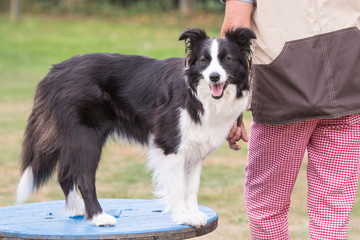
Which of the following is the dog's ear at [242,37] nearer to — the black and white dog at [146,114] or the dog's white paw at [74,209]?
the black and white dog at [146,114]

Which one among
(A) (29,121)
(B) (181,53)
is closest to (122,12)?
(B) (181,53)

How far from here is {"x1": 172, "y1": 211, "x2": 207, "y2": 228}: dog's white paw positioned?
13.3 feet

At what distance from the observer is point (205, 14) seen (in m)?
27.0

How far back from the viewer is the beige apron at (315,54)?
3.55m

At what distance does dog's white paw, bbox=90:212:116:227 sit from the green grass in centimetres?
80

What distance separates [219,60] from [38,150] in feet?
4.63

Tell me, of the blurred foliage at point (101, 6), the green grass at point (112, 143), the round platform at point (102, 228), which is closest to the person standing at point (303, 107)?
the round platform at point (102, 228)

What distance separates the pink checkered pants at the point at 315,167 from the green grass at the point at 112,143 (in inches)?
47.4

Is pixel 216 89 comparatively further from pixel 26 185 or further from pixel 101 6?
pixel 101 6

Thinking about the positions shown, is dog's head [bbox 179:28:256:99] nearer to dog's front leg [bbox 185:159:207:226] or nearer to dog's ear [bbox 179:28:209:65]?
dog's ear [bbox 179:28:209:65]

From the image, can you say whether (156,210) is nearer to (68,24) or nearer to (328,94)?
(328,94)

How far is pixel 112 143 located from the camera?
4746mm

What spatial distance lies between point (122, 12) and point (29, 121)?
23.2 metres

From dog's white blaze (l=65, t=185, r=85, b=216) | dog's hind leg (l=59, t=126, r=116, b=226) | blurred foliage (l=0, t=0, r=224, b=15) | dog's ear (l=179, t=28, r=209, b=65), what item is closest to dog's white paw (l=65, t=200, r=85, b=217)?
dog's white blaze (l=65, t=185, r=85, b=216)
